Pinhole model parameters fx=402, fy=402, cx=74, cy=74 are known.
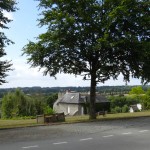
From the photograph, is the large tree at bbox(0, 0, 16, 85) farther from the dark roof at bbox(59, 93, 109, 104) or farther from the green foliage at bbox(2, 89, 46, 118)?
the dark roof at bbox(59, 93, 109, 104)

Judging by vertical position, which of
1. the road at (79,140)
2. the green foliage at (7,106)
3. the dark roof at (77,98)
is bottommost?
the road at (79,140)

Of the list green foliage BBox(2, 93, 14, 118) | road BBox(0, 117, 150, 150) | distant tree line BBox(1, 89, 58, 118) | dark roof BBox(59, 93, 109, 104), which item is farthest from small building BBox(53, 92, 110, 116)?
road BBox(0, 117, 150, 150)

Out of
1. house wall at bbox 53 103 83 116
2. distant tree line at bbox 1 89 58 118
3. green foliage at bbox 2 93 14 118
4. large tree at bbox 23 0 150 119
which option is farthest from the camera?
house wall at bbox 53 103 83 116

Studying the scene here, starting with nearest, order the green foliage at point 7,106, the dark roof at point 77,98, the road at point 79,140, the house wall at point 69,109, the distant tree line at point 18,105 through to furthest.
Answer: the road at point 79,140, the distant tree line at point 18,105, the green foliage at point 7,106, the house wall at point 69,109, the dark roof at point 77,98

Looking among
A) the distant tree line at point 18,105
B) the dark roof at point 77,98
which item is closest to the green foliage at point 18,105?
the distant tree line at point 18,105

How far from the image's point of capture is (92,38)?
103 feet

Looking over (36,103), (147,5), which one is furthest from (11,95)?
(147,5)

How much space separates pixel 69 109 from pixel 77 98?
175 inches

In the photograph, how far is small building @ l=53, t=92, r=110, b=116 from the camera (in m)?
86.0

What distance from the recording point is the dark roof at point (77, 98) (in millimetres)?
89137

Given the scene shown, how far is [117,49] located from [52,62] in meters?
5.50

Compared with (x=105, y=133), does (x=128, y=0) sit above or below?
→ above

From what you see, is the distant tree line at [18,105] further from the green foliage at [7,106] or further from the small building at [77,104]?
the small building at [77,104]

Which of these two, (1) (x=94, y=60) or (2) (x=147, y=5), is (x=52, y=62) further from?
(2) (x=147, y=5)
